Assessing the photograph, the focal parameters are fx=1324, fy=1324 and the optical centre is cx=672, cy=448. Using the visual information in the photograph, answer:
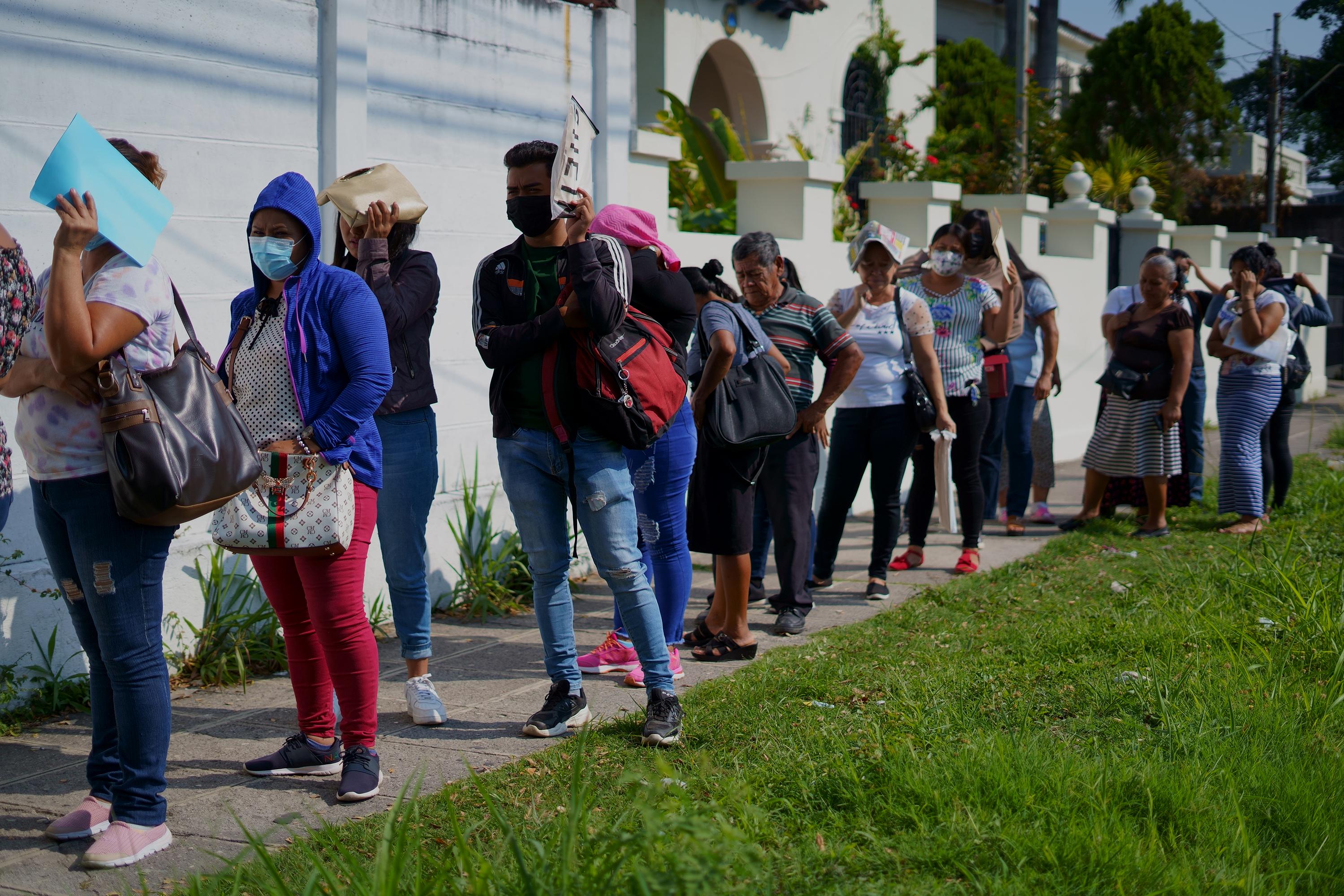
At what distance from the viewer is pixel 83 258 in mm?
3633

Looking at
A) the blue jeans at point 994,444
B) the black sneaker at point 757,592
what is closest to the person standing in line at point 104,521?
the black sneaker at point 757,592

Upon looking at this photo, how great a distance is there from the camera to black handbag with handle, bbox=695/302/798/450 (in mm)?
5680

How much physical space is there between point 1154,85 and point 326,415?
88.8 feet

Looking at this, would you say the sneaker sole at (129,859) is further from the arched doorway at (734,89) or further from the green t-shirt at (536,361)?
the arched doorway at (734,89)

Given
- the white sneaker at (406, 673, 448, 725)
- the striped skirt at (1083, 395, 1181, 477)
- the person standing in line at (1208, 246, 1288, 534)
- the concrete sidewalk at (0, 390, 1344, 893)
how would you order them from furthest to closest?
the person standing in line at (1208, 246, 1288, 534) → the striped skirt at (1083, 395, 1181, 477) → the white sneaker at (406, 673, 448, 725) → the concrete sidewalk at (0, 390, 1344, 893)

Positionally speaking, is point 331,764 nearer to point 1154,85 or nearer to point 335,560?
point 335,560

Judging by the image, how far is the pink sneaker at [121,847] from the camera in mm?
3594

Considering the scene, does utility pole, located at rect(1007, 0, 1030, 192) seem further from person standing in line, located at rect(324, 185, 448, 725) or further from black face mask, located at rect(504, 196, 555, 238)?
black face mask, located at rect(504, 196, 555, 238)

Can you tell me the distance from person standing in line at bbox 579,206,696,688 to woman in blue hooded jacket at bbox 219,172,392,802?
42.4 inches

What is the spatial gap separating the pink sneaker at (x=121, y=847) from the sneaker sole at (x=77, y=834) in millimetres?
76

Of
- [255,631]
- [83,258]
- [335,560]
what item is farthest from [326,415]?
[255,631]

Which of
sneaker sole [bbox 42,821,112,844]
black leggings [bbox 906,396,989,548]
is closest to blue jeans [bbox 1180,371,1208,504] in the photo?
black leggings [bbox 906,396,989,548]

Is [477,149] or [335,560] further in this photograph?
[477,149]

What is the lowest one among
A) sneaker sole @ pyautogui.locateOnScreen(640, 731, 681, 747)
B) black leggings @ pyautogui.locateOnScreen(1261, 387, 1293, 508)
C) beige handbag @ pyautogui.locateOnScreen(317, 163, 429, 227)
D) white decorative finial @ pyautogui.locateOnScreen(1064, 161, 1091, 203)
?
sneaker sole @ pyautogui.locateOnScreen(640, 731, 681, 747)
